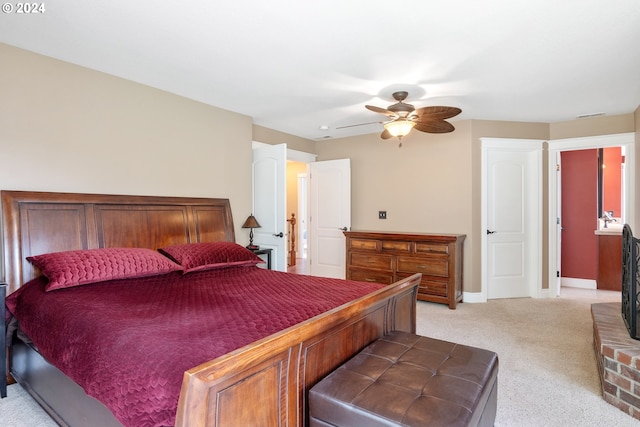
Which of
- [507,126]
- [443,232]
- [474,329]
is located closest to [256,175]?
[443,232]

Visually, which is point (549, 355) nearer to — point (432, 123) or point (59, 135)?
point (432, 123)

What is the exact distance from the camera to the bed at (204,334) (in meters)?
1.09

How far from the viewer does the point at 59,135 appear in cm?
274

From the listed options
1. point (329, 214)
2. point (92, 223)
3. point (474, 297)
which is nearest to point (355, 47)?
point (92, 223)

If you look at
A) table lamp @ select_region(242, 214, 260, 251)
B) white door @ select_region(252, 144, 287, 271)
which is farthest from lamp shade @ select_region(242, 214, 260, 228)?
white door @ select_region(252, 144, 287, 271)

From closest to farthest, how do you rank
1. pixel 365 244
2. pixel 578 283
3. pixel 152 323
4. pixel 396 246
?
pixel 152 323 → pixel 396 246 → pixel 365 244 → pixel 578 283

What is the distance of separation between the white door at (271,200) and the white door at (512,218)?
2729 millimetres

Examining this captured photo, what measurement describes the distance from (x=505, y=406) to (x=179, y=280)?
2.37m

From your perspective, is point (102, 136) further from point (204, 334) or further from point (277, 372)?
point (277, 372)

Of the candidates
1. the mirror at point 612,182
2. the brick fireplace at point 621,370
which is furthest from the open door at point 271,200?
the mirror at point 612,182

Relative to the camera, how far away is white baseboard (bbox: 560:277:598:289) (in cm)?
525

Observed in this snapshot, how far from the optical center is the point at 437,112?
9.94 ft

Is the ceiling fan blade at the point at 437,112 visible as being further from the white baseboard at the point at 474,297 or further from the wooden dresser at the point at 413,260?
the white baseboard at the point at 474,297

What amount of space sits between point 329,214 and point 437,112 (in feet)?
9.56
